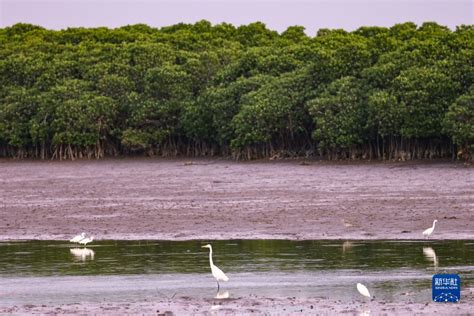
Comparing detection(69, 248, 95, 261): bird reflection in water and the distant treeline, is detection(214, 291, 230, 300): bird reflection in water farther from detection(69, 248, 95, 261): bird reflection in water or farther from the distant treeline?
the distant treeline

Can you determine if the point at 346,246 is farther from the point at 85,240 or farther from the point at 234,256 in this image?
the point at 85,240

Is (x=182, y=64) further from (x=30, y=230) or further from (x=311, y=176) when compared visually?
(x=30, y=230)

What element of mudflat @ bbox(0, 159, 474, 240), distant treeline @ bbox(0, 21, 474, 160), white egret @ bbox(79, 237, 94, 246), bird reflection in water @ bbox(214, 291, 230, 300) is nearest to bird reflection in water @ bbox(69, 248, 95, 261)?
white egret @ bbox(79, 237, 94, 246)

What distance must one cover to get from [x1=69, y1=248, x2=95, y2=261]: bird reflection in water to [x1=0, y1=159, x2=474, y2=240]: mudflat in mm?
2082

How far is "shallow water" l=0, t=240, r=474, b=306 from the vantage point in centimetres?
1664

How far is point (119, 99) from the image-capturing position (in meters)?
58.4

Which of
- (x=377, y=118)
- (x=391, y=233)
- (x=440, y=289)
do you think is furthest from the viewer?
(x=377, y=118)

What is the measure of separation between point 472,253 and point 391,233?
3.55m

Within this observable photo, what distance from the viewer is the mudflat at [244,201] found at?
2478 centimetres

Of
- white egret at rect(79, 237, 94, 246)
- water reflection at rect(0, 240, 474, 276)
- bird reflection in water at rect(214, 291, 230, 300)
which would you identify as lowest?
bird reflection in water at rect(214, 291, 230, 300)

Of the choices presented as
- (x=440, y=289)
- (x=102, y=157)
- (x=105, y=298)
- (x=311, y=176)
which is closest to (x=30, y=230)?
(x=105, y=298)

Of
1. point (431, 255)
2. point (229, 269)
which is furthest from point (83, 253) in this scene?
point (431, 255)

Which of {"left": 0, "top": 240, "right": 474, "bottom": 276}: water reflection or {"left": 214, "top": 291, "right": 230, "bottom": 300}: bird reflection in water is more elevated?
{"left": 0, "top": 240, "right": 474, "bottom": 276}: water reflection

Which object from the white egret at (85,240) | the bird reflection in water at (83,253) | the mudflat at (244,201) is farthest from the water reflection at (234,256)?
the mudflat at (244,201)
